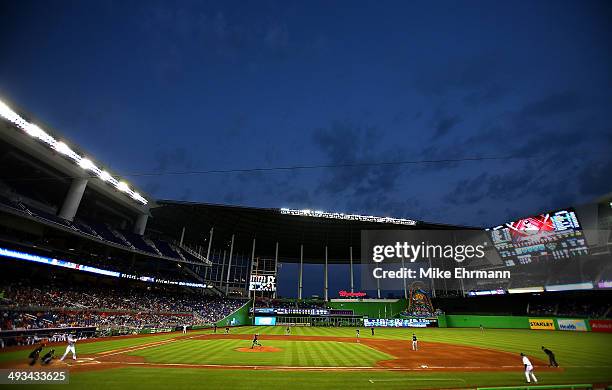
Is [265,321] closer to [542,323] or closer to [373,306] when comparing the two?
[373,306]

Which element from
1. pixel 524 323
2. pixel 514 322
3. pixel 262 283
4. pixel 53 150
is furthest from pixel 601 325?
pixel 53 150

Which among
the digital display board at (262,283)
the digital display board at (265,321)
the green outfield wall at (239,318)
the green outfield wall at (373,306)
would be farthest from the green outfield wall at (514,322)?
the green outfield wall at (239,318)

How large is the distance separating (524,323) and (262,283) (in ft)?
178

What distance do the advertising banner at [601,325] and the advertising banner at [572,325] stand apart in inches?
48.4

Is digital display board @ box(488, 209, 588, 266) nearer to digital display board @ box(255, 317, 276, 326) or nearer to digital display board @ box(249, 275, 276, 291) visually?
digital display board @ box(255, 317, 276, 326)

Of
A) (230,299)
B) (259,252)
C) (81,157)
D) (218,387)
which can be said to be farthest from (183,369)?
(259,252)

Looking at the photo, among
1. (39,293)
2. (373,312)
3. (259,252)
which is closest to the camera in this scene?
(39,293)

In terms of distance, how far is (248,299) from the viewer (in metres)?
75.7

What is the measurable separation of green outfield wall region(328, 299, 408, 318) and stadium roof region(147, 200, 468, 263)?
1630cm

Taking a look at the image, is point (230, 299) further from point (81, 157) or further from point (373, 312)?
point (81, 157)

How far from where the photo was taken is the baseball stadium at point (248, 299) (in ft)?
60.3

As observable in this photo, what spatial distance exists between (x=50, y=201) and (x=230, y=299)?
40578mm

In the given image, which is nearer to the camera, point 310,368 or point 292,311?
point 310,368

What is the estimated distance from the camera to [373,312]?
261 ft
